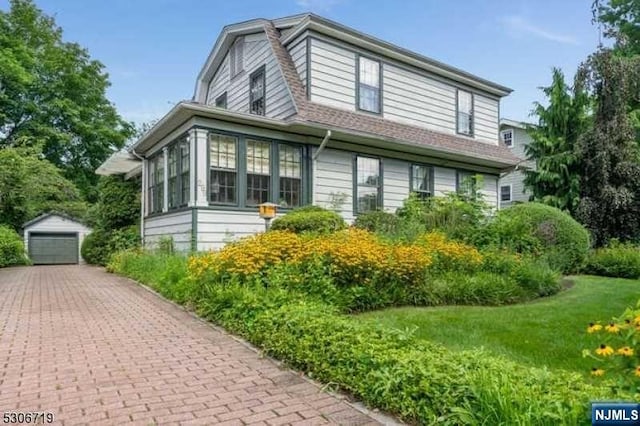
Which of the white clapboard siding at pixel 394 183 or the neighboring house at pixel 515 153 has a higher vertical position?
the neighboring house at pixel 515 153

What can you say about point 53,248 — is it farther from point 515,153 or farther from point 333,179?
point 515,153

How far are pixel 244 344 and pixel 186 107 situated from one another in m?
6.67

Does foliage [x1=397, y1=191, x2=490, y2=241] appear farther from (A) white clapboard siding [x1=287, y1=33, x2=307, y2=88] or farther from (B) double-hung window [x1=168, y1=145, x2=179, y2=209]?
(B) double-hung window [x1=168, y1=145, x2=179, y2=209]

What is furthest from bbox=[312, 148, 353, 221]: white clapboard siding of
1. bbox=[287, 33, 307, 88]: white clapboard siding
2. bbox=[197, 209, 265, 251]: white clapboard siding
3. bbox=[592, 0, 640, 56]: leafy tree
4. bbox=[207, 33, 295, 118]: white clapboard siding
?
bbox=[592, 0, 640, 56]: leafy tree

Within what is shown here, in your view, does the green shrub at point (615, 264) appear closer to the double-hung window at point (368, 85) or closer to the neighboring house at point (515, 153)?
the double-hung window at point (368, 85)

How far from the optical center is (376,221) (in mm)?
12117

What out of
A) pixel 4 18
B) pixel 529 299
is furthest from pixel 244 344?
pixel 4 18

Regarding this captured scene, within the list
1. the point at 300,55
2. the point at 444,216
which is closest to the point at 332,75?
the point at 300,55

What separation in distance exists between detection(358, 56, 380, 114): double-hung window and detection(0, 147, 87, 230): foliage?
572 inches

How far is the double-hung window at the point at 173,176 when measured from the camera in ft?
39.0

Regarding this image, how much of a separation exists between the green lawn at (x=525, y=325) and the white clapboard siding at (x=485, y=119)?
9323 millimetres

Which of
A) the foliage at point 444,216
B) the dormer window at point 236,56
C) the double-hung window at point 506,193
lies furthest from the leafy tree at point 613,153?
the dormer window at point 236,56

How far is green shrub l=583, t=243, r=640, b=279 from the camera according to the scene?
11602 mm

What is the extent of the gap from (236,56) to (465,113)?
8.20 meters
